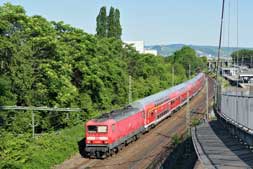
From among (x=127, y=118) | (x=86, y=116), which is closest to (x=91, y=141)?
(x=127, y=118)

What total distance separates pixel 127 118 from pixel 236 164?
722 inches

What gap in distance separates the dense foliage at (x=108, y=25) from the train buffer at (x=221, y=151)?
6305 cm

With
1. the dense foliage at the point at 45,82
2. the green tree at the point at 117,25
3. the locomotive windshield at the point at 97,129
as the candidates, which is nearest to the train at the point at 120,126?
the locomotive windshield at the point at 97,129

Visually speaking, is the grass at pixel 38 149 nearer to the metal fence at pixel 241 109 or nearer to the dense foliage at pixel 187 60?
the metal fence at pixel 241 109

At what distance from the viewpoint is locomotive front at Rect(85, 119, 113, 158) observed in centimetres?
3272

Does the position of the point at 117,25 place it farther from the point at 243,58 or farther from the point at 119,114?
the point at 119,114

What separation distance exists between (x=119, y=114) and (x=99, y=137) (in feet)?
12.6

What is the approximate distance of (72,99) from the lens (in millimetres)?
42625

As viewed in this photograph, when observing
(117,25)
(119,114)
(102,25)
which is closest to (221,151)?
(119,114)

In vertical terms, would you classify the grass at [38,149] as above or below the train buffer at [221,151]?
below

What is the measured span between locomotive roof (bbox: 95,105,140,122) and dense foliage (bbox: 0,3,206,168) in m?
3.04

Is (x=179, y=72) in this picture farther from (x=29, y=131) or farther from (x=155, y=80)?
(x=29, y=131)

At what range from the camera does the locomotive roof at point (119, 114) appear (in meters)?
34.2

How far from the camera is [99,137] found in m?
32.8
